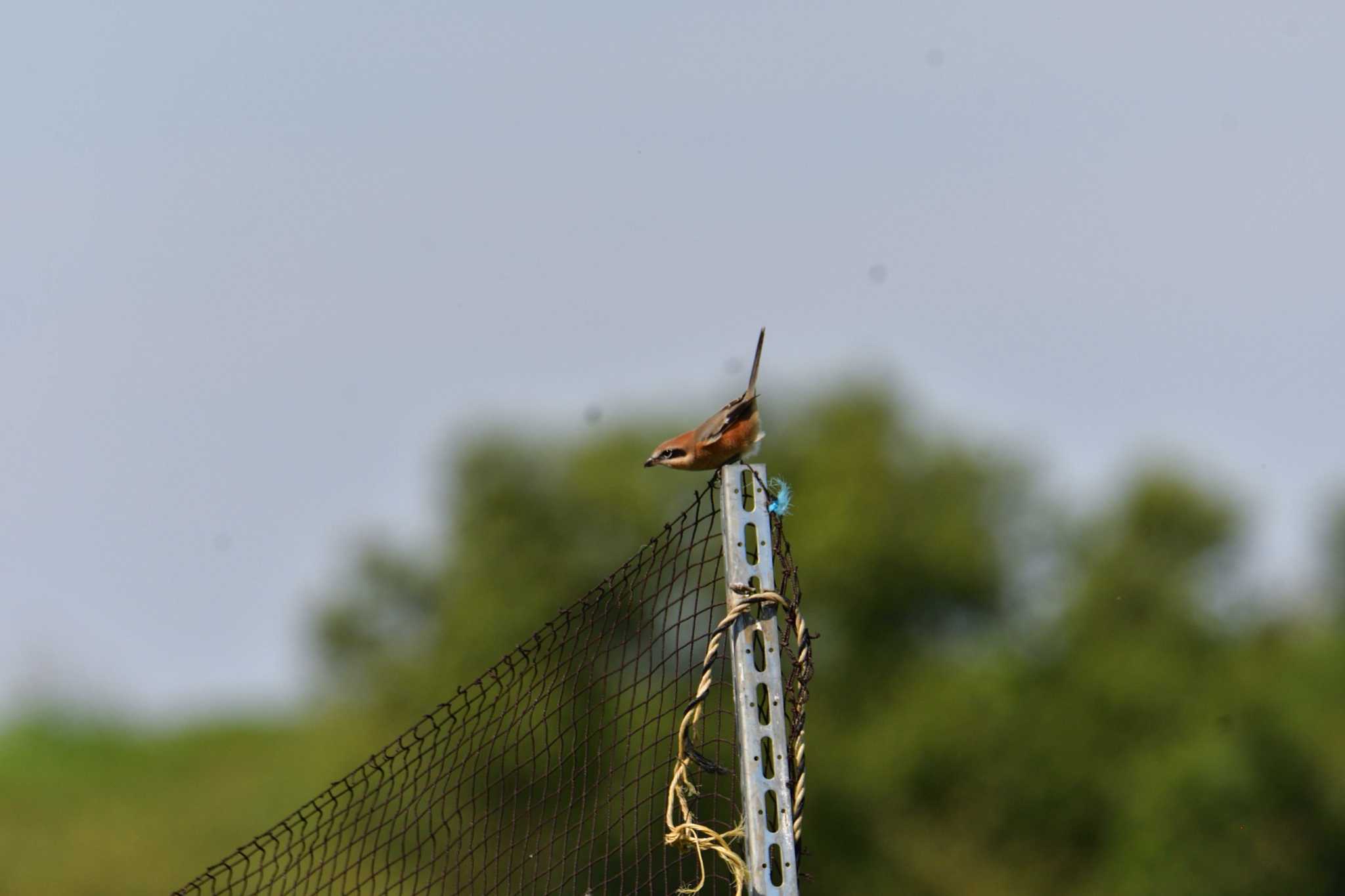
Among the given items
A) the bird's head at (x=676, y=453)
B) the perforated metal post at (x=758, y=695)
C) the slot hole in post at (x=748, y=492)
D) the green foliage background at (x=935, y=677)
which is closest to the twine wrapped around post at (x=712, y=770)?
the perforated metal post at (x=758, y=695)

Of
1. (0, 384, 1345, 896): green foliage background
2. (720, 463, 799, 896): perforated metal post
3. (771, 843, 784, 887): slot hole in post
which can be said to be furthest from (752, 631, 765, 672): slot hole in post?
(0, 384, 1345, 896): green foliage background

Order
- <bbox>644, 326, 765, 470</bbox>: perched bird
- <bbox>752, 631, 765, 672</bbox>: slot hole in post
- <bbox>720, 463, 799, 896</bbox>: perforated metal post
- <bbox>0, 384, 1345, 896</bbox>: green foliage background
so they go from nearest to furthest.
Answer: <bbox>720, 463, 799, 896</bbox>: perforated metal post < <bbox>752, 631, 765, 672</bbox>: slot hole in post < <bbox>644, 326, 765, 470</bbox>: perched bird < <bbox>0, 384, 1345, 896</bbox>: green foliage background

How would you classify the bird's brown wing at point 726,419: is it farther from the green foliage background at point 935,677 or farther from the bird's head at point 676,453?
the green foliage background at point 935,677

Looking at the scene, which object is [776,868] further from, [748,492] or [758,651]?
[748,492]

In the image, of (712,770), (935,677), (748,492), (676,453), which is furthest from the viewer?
(935,677)

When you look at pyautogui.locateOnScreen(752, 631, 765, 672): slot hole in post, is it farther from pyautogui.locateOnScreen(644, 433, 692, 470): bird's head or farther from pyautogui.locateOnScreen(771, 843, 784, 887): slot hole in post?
pyautogui.locateOnScreen(644, 433, 692, 470): bird's head

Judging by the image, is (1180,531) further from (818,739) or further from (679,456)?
(679,456)

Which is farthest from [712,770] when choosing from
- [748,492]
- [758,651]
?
[748,492]

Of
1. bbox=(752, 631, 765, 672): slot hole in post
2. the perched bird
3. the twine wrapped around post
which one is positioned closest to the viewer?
the twine wrapped around post
